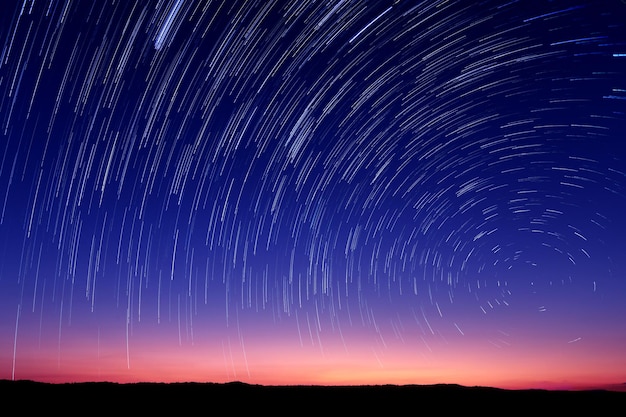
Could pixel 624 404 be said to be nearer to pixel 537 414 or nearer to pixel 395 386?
pixel 537 414

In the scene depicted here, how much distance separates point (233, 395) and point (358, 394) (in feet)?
17.9

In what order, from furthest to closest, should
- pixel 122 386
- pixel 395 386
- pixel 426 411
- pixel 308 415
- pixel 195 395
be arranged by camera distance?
pixel 395 386 < pixel 122 386 < pixel 195 395 < pixel 426 411 < pixel 308 415

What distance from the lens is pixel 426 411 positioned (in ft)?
57.9

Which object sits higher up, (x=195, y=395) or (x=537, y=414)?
(x=195, y=395)

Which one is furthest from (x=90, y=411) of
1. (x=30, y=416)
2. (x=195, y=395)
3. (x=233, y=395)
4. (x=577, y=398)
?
(x=577, y=398)

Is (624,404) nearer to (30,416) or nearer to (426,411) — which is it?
(426,411)

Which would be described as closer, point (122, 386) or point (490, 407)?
point (490, 407)

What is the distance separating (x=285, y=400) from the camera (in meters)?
19.2

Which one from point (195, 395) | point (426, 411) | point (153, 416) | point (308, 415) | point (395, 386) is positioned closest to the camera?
point (153, 416)

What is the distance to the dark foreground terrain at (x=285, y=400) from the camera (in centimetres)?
1612

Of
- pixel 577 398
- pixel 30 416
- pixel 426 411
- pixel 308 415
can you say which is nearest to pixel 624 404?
pixel 577 398

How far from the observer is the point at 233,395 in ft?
65.2

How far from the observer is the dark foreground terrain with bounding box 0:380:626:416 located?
1612cm

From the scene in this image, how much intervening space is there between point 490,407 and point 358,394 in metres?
5.52
